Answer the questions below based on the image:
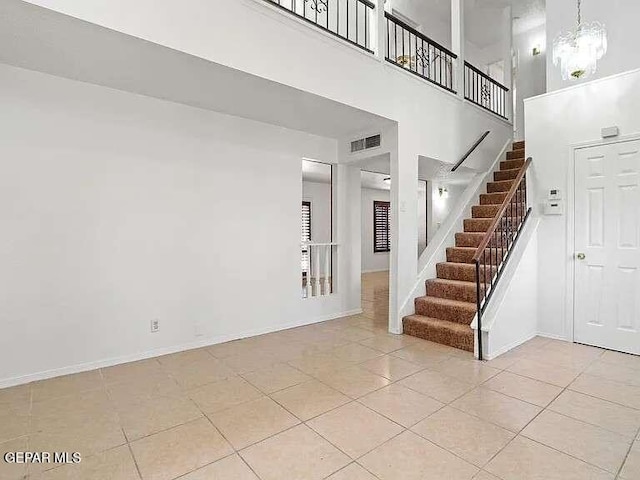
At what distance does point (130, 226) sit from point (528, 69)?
8532 millimetres

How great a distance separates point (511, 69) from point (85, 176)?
7.70 meters

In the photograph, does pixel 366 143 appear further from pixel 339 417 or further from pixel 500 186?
pixel 339 417

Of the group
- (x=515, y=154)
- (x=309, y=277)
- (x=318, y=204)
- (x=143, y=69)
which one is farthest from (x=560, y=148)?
(x=318, y=204)

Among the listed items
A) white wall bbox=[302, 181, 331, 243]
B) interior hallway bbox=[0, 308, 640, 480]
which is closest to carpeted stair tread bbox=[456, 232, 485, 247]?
interior hallway bbox=[0, 308, 640, 480]

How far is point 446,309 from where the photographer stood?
4.12 m

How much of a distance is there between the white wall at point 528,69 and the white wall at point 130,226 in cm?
587

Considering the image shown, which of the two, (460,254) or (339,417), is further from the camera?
(460,254)

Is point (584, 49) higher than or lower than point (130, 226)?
higher

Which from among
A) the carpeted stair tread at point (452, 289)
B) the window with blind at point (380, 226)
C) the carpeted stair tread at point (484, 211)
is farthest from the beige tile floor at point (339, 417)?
the window with blind at point (380, 226)

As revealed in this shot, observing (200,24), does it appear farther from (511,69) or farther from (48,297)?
(511,69)

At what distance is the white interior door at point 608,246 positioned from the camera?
137 inches

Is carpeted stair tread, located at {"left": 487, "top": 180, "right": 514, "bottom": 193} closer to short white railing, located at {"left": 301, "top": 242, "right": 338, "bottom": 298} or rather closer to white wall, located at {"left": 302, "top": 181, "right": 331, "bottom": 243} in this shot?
short white railing, located at {"left": 301, "top": 242, "right": 338, "bottom": 298}

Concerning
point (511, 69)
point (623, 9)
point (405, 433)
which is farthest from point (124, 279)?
point (511, 69)

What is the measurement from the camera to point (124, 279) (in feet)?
11.0
